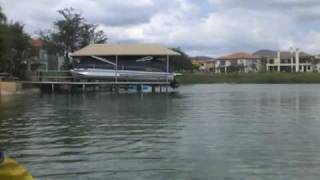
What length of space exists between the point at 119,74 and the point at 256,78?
8737 cm

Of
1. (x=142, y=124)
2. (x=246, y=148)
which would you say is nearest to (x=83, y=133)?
(x=142, y=124)

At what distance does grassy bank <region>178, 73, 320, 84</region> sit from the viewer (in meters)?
153

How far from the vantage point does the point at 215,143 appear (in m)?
20.5

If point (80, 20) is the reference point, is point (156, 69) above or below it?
below

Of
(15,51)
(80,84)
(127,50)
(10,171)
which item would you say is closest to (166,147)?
(10,171)

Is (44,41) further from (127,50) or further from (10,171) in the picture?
(10,171)

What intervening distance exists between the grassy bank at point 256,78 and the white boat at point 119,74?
7658 cm

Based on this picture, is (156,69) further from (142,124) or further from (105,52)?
(142,124)

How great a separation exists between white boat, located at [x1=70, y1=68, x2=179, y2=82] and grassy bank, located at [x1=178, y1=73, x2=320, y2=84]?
76582mm

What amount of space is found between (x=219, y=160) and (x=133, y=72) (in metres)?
58.2

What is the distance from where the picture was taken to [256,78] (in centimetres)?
15700

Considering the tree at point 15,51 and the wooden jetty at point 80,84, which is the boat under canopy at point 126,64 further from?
the tree at point 15,51

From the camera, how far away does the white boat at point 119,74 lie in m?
74.1

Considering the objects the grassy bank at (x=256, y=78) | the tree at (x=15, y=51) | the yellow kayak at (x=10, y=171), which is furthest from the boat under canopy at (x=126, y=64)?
the grassy bank at (x=256, y=78)
